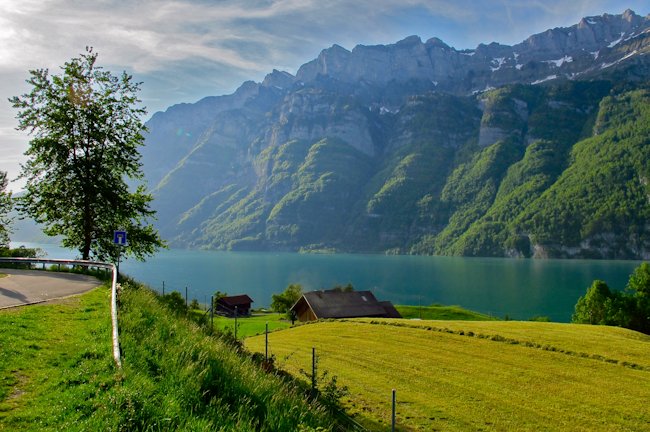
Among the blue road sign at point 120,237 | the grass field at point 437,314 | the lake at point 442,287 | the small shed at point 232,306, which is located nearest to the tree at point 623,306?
the grass field at point 437,314

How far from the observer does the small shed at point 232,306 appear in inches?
3915

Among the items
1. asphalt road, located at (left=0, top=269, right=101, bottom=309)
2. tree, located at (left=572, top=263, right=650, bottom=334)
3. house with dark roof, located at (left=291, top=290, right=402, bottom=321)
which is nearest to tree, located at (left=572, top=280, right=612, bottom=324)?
tree, located at (left=572, top=263, right=650, bottom=334)

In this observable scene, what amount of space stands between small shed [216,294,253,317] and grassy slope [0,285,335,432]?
293 ft

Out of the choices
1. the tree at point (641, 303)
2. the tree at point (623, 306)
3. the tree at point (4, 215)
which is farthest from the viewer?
the tree at point (623, 306)

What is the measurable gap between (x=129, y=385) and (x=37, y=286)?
15241 millimetres

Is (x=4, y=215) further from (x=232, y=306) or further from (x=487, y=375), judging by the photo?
(x=232, y=306)

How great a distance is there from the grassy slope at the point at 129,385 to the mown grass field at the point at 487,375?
7.38 m

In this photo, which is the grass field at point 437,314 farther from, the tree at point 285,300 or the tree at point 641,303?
the tree at point 641,303

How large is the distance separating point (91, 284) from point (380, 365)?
14556 millimetres

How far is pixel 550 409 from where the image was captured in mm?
17250

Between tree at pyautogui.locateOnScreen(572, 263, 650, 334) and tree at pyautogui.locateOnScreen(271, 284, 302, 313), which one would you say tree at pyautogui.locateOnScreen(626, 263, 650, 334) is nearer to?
tree at pyautogui.locateOnScreen(572, 263, 650, 334)

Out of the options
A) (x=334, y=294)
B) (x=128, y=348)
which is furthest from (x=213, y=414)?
(x=334, y=294)

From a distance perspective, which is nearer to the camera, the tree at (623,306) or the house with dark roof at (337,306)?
the tree at (623,306)

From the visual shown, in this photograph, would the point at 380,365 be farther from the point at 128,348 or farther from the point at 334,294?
the point at 334,294
